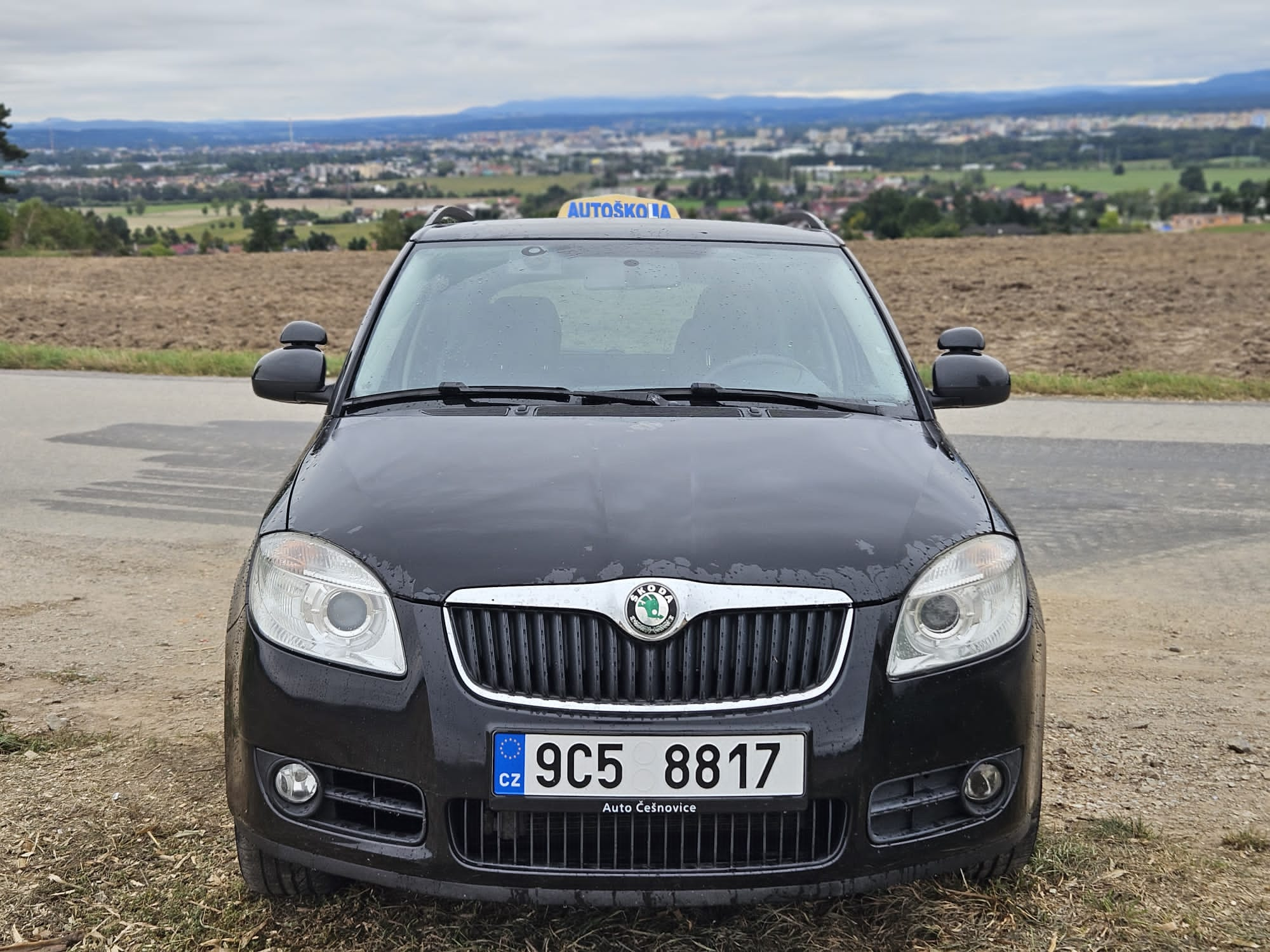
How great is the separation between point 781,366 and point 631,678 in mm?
1690

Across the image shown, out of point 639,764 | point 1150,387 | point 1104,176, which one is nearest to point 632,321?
point 639,764

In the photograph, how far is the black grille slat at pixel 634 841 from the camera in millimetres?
2660

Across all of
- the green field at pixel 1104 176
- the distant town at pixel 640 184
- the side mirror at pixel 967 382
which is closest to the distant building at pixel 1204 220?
the distant town at pixel 640 184

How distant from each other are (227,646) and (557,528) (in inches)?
32.0

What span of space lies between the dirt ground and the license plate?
12812mm

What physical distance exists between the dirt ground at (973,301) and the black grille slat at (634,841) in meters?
12.7

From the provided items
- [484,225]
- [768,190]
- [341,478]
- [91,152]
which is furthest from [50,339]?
[91,152]

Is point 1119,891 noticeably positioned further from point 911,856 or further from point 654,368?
point 654,368

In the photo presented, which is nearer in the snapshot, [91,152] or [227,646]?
[227,646]

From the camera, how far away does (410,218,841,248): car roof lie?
4.69 m

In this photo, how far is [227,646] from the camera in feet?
9.89

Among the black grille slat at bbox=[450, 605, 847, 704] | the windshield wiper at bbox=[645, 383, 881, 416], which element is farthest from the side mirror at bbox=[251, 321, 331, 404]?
the black grille slat at bbox=[450, 605, 847, 704]

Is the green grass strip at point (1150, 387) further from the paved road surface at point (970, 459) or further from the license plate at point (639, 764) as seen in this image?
the license plate at point (639, 764)

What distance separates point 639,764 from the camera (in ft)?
8.51
